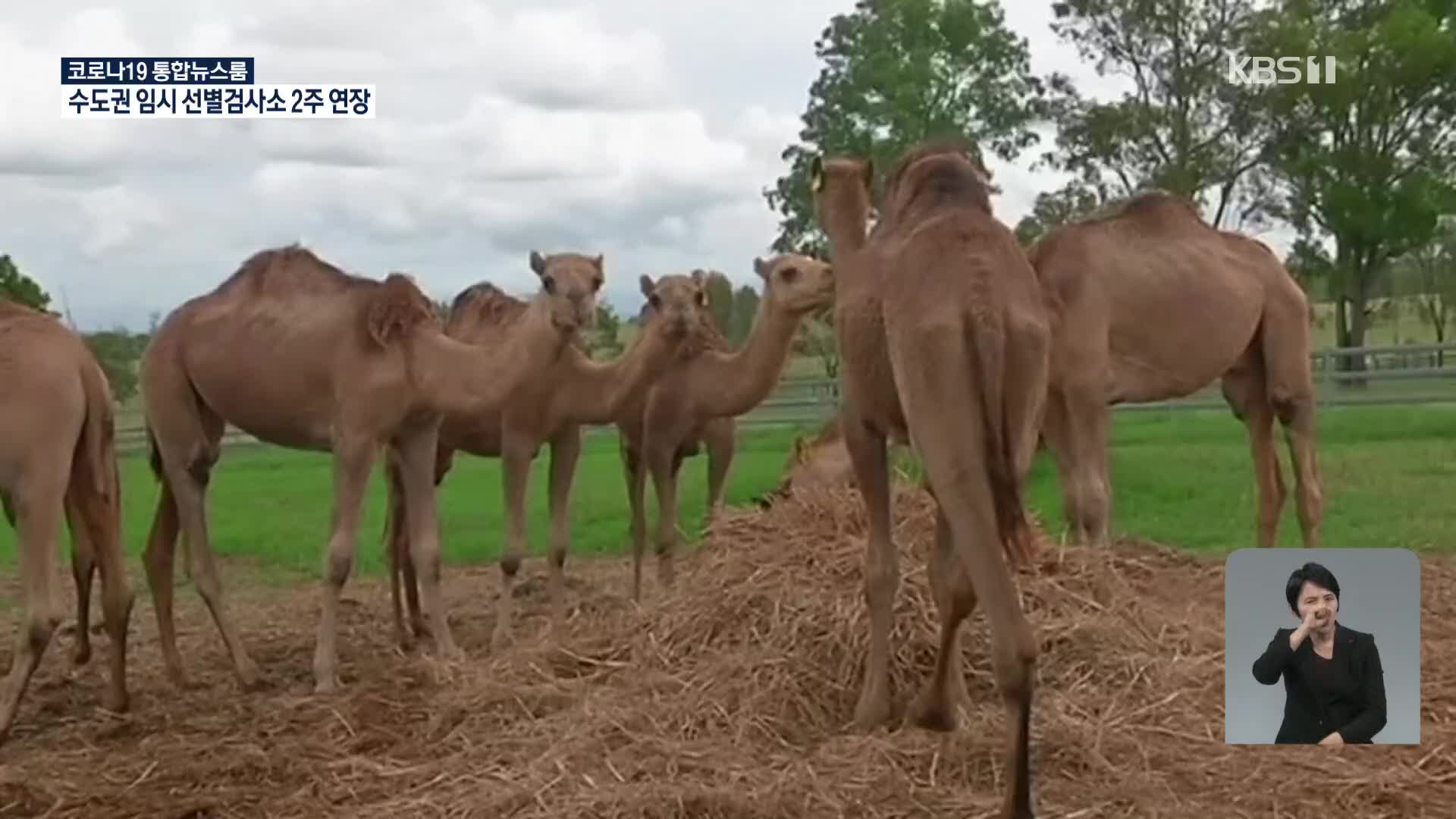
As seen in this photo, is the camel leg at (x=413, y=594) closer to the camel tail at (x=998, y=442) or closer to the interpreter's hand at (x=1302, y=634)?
the camel tail at (x=998, y=442)

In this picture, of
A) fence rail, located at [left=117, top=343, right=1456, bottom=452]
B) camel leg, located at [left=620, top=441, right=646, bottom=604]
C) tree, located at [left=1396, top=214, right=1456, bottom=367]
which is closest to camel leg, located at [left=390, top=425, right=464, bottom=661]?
camel leg, located at [left=620, top=441, right=646, bottom=604]

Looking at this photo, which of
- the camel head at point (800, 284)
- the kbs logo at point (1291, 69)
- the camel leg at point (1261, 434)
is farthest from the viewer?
the kbs logo at point (1291, 69)

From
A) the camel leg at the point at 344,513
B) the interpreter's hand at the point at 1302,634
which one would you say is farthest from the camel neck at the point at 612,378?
the interpreter's hand at the point at 1302,634

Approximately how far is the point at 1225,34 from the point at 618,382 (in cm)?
1759

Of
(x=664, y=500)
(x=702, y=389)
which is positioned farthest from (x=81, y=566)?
(x=702, y=389)

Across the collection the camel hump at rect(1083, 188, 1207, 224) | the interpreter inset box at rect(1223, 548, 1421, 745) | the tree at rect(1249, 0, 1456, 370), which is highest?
the tree at rect(1249, 0, 1456, 370)

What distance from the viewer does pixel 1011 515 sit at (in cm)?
498

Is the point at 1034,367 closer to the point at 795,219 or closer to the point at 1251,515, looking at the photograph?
the point at 1251,515

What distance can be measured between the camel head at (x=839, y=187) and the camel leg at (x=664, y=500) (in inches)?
144

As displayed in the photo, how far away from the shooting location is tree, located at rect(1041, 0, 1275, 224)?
25031 millimetres

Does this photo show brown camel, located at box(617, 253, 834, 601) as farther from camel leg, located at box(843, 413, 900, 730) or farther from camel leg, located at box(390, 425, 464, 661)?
camel leg, located at box(843, 413, 900, 730)

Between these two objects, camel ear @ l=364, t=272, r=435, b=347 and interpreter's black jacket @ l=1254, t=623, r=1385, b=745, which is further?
camel ear @ l=364, t=272, r=435, b=347

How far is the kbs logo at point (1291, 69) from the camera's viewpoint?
1634cm

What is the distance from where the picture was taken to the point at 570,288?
899 centimetres
